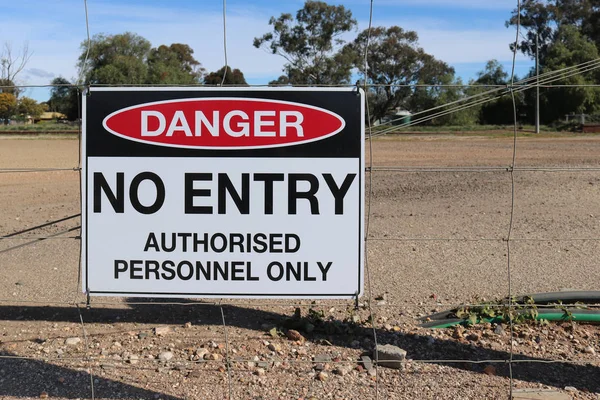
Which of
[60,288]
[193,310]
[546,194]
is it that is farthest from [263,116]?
[546,194]

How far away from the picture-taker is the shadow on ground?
3.83m

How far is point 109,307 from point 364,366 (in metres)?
1.95

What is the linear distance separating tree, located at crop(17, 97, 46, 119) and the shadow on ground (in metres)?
→ 54.0

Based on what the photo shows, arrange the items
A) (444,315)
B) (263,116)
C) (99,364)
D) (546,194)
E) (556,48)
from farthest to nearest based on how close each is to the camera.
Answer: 1. (556,48)
2. (546,194)
3. (444,315)
4. (99,364)
5. (263,116)

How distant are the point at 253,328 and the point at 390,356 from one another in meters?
1.03

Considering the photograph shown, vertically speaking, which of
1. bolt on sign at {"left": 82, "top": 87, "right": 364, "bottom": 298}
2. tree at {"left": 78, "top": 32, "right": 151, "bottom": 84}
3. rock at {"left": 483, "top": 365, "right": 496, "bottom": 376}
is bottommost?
rock at {"left": 483, "top": 365, "right": 496, "bottom": 376}

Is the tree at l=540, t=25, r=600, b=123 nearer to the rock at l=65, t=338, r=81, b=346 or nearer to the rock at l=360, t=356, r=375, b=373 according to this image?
the rock at l=360, t=356, r=375, b=373

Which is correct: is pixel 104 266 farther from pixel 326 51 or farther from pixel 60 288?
pixel 326 51

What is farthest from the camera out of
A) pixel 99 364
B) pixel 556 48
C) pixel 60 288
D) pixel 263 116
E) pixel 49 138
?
pixel 556 48

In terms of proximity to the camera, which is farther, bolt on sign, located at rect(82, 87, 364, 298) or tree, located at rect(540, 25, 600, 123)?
tree, located at rect(540, 25, 600, 123)

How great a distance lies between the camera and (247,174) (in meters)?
3.41

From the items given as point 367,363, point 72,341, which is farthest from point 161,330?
point 367,363

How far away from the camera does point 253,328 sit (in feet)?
15.2

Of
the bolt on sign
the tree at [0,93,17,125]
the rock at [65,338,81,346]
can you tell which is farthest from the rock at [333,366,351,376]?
the tree at [0,93,17,125]
